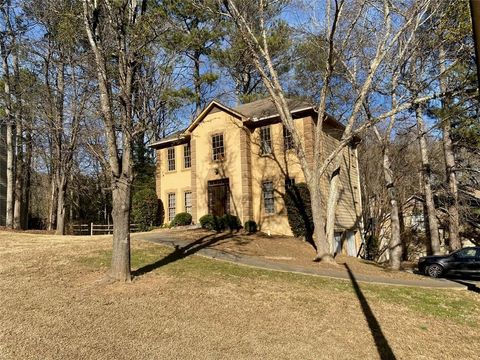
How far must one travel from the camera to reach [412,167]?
111ft

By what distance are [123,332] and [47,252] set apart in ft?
26.2

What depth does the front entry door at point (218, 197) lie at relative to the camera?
23594 mm

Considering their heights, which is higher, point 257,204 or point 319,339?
point 257,204

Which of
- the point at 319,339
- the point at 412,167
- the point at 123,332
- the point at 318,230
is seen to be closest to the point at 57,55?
the point at 318,230

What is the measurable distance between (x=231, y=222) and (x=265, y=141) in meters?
5.04

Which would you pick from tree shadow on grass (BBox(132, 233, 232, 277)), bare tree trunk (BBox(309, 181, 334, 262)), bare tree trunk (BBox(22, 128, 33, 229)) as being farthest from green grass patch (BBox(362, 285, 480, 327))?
bare tree trunk (BBox(22, 128, 33, 229))

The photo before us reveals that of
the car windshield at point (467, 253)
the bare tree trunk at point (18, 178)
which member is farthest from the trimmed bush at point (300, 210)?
the bare tree trunk at point (18, 178)

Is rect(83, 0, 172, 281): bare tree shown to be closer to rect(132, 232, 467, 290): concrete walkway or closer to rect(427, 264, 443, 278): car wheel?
rect(132, 232, 467, 290): concrete walkway

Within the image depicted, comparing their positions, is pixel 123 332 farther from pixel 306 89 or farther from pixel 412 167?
pixel 412 167

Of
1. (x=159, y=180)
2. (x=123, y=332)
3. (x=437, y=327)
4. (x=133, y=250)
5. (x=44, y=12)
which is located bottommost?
(x=437, y=327)

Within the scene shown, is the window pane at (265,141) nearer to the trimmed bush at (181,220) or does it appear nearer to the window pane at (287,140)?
the window pane at (287,140)

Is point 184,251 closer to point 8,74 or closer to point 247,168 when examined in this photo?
point 247,168

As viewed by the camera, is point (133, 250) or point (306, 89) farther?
point (306, 89)

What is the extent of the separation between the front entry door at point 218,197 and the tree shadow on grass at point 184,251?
2.98 meters
